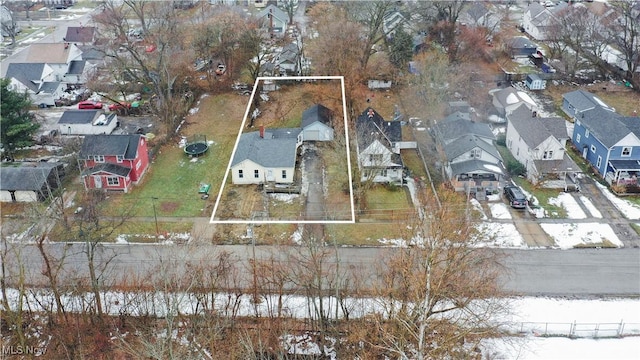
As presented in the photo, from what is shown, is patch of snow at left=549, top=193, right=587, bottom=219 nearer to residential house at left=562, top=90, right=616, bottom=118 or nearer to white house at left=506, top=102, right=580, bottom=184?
white house at left=506, top=102, right=580, bottom=184

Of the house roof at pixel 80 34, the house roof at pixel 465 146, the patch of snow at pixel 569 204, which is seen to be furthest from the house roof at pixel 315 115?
the house roof at pixel 80 34

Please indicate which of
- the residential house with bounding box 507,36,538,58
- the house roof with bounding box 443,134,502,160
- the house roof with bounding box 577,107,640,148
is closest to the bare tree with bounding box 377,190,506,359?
the house roof with bounding box 443,134,502,160

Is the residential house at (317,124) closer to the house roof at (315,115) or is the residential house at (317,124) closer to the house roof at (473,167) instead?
the house roof at (315,115)

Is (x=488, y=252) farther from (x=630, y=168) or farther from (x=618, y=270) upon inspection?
(x=630, y=168)

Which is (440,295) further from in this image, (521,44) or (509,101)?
(521,44)

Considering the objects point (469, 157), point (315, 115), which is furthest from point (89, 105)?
point (469, 157)

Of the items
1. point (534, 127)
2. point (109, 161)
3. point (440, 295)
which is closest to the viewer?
point (440, 295)
